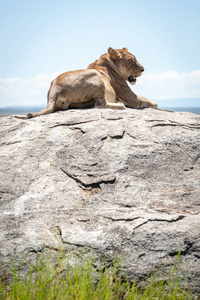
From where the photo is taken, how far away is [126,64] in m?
8.84

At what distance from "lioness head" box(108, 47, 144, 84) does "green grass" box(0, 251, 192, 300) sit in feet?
19.9

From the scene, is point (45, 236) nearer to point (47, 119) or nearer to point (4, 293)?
point (4, 293)

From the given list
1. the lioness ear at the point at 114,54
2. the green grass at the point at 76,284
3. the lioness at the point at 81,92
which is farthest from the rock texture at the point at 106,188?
the lioness ear at the point at 114,54

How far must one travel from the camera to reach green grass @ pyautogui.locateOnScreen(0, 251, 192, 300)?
3350 mm

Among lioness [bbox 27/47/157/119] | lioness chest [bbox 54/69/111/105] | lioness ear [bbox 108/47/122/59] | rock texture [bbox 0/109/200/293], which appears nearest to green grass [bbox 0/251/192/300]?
rock texture [bbox 0/109/200/293]

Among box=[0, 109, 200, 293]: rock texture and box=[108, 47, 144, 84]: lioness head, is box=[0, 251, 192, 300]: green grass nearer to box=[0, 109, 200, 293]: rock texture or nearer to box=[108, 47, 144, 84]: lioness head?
box=[0, 109, 200, 293]: rock texture

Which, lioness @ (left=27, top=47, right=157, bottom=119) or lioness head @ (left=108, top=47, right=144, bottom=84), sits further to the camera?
lioness head @ (left=108, top=47, right=144, bottom=84)

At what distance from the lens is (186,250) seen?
3.86 meters

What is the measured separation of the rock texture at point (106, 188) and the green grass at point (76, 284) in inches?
6.1

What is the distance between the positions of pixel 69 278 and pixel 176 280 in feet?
3.75

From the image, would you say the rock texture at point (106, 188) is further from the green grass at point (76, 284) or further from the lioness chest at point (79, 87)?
the lioness chest at point (79, 87)

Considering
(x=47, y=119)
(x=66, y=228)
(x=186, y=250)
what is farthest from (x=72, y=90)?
(x=186, y=250)

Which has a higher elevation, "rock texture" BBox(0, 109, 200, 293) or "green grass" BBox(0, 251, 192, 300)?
"rock texture" BBox(0, 109, 200, 293)

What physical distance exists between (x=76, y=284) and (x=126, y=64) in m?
6.53
